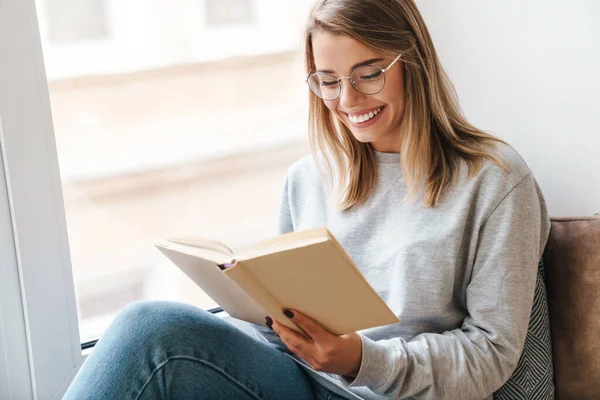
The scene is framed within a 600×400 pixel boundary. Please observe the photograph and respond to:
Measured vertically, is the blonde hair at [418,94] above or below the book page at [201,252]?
above

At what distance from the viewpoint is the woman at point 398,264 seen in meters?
1.24

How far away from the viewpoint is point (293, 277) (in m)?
1.02

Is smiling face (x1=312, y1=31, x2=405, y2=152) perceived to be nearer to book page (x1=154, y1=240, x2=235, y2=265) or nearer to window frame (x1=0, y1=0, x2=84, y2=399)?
book page (x1=154, y1=240, x2=235, y2=265)

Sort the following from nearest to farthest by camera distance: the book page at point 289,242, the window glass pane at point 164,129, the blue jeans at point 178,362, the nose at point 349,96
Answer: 1. the book page at point 289,242
2. the blue jeans at point 178,362
3. the nose at point 349,96
4. the window glass pane at point 164,129

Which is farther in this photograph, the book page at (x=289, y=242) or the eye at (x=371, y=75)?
the eye at (x=371, y=75)

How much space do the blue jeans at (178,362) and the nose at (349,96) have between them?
18.3 inches

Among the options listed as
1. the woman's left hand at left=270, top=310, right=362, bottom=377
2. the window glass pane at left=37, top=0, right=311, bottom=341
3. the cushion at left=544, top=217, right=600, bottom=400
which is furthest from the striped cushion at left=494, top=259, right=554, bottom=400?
the window glass pane at left=37, top=0, right=311, bottom=341

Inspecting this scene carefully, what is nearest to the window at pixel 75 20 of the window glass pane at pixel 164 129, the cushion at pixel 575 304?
the window glass pane at pixel 164 129

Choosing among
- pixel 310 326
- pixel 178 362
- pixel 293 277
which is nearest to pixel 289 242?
pixel 293 277

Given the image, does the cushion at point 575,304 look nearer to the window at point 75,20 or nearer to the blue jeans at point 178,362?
the blue jeans at point 178,362

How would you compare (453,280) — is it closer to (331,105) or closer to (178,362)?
(331,105)

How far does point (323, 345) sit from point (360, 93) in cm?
46

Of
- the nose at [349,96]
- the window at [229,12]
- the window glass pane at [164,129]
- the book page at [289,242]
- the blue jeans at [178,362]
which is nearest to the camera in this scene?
the book page at [289,242]

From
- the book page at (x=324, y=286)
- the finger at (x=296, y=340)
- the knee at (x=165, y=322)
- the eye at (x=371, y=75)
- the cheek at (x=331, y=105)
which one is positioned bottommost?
the knee at (x=165, y=322)
